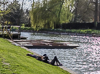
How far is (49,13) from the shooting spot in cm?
4350

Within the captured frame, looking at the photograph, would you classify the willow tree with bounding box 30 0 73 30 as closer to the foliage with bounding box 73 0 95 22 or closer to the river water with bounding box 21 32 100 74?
the foliage with bounding box 73 0 95 22

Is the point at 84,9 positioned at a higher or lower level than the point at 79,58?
higher

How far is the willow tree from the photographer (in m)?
41.9

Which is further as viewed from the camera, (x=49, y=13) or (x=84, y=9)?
(x=84, y=9)

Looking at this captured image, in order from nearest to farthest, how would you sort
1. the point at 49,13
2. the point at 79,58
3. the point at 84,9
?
the point at 79,58, the point at 49,13, the point at 84,9

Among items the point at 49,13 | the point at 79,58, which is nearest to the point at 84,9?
the point at 49,13

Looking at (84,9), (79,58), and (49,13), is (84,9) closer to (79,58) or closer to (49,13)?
(49,13)

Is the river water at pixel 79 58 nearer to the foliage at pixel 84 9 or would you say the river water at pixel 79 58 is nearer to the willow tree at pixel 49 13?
the willow tree at pixel 49 13

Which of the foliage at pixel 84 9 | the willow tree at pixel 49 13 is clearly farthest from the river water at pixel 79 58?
the foliage at pixel 84 9

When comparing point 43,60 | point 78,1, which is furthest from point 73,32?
point 43,60

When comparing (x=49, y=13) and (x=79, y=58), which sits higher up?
(x=49, y=13)

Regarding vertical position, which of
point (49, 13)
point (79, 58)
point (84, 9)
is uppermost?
point (84, 9)

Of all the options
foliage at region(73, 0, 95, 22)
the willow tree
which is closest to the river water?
the willow tree

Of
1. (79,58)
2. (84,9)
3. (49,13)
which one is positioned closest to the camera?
(79,58)
